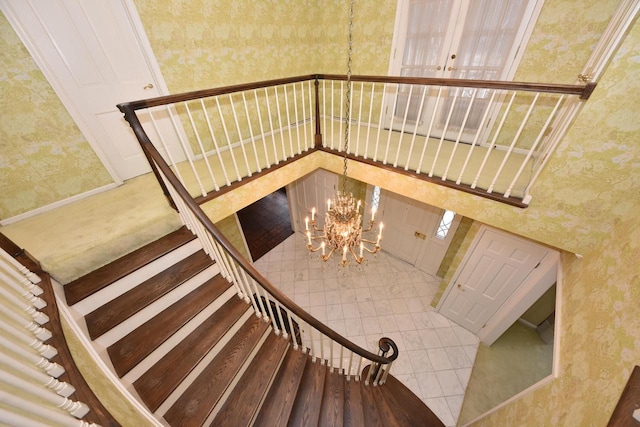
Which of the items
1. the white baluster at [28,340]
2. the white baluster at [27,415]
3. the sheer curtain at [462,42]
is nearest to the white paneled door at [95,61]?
the white baluster at [28,340]

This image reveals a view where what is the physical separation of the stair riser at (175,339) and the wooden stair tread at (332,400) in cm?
126

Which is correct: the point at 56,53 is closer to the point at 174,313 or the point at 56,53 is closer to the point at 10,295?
the point at 10,295

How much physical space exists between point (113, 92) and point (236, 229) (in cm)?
261

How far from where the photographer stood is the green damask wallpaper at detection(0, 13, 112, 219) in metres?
1.94

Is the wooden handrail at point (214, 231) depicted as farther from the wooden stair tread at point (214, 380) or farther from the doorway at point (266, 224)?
the doorway at point (266, 224)

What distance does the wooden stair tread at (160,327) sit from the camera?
162cm

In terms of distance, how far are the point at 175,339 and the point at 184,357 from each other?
16cm

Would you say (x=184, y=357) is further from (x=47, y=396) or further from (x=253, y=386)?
(x=47, y=396)

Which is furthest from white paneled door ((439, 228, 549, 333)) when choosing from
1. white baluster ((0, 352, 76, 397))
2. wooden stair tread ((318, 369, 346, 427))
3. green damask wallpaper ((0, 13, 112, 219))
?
green damask wallpaper ((0, 13, 112, 219))

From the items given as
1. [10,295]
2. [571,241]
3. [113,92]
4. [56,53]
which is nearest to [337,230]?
[10,295]

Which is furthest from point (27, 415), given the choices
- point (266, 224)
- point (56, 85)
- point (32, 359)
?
point (266, 224)

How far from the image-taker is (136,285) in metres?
1.91

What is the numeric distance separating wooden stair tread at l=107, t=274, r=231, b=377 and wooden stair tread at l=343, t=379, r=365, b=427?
1.63 metres

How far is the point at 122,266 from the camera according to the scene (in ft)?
6.27
